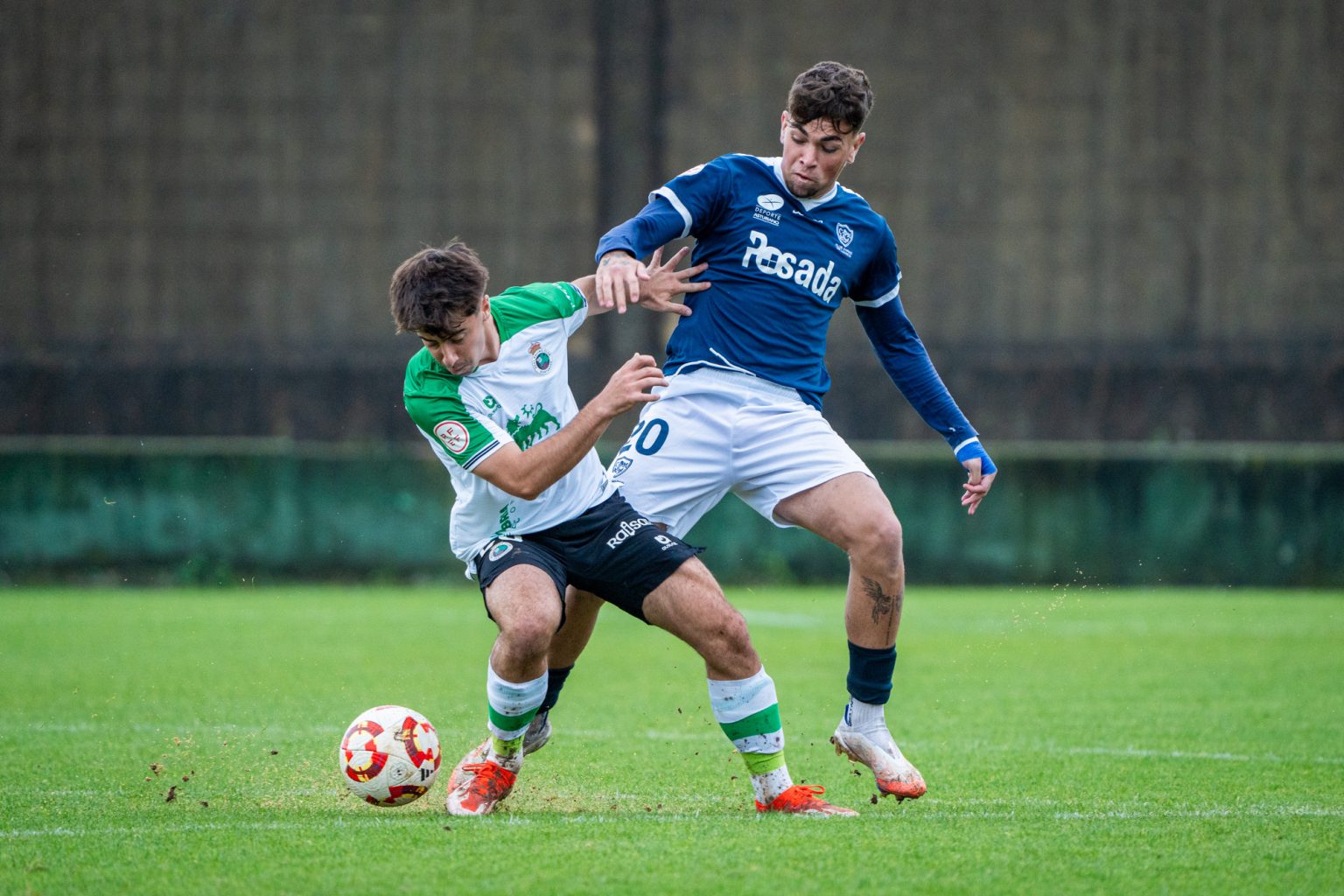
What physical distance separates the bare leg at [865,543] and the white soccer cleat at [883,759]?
30 centimetres

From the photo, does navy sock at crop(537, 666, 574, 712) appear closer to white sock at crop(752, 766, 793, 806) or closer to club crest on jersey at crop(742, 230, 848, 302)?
white sock at crop(752, 766, 793, 806)

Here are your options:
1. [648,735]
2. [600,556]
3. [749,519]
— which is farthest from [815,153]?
[749,519]

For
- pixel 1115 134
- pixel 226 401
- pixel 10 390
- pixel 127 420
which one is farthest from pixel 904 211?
pixel 10 390

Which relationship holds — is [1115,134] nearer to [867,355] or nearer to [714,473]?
[867,355]

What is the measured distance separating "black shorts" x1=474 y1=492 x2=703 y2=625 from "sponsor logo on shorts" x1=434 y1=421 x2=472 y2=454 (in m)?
0.39

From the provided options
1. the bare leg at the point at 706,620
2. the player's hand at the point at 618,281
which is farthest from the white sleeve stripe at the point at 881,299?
the bare leg at the point at 706,620

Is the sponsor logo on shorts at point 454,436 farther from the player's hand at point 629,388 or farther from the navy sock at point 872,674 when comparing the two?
the navy sock at point 872,674

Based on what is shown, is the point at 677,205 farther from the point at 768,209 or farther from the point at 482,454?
the point at 482,454

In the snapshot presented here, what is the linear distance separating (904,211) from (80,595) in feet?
33.0

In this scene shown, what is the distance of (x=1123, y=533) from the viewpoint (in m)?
13.9

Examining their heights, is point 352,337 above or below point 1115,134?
below

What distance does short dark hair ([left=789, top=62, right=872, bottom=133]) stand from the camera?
5180 millimetres

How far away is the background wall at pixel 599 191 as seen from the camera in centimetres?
1789

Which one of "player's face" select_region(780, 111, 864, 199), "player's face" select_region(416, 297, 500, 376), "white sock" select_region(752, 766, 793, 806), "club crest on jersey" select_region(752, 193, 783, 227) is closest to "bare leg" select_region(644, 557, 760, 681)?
"white sock" select_region(752, 766, 793, 806)
